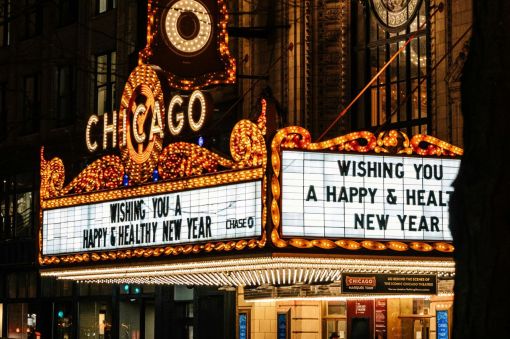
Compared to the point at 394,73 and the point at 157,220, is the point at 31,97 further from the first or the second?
the point at 157,220

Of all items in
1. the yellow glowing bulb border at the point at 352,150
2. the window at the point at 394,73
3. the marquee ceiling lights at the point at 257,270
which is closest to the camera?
the yellow glowing bulb border at the point at 352,150

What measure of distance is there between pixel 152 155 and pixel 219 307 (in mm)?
8857

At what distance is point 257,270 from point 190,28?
6834 millimetres

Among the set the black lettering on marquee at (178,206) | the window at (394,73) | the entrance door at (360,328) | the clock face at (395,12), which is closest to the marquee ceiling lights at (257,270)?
the black lettering on marquee at (178,206)

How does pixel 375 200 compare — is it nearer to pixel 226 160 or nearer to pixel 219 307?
pixel 226 160

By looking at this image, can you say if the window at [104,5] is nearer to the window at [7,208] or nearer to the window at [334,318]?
the window at [7,208]

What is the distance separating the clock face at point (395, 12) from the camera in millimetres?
24562

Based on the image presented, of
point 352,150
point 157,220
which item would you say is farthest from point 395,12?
point 157,220

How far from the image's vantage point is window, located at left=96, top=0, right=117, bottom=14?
38.4m

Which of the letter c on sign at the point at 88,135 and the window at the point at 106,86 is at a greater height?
the window at the point at 106,86

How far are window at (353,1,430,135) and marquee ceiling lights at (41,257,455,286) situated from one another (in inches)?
144

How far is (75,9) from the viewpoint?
133 ft

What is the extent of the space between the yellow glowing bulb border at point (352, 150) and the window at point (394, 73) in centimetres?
319

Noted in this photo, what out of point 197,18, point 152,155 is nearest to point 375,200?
point 152,155
